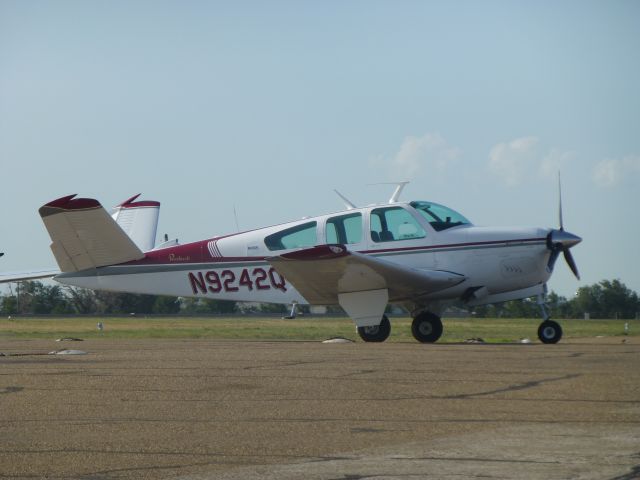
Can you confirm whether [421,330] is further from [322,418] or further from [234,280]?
[322,418]

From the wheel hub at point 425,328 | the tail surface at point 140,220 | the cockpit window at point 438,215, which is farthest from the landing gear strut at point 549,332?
the tail surface at point 140,220

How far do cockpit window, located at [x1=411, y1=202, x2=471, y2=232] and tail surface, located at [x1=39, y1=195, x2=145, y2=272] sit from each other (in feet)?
20.4

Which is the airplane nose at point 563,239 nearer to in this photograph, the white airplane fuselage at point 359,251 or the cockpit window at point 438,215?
the white airplane fuselage at point 359,251

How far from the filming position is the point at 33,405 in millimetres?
8797

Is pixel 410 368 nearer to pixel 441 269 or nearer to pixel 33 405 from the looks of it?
pixel 33 405

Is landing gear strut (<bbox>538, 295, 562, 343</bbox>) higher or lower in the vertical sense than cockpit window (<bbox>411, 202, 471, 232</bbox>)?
lower

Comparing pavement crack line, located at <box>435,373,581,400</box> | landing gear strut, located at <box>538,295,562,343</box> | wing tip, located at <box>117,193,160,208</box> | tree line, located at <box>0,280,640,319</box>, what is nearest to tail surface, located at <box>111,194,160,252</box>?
wing tip, located at <box>117,193,160,208</box>

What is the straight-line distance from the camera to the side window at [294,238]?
63.9ft

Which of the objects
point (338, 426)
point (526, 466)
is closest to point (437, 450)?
point (526, 466)

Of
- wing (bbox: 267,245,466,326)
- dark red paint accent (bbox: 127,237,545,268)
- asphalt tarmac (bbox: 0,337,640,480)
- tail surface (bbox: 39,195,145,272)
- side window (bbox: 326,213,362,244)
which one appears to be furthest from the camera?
tail surface (bbox: 39,195,145,272)

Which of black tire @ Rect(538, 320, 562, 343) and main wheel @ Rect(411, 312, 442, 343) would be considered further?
main wheel @ Rect(411, 312, 442, 343)

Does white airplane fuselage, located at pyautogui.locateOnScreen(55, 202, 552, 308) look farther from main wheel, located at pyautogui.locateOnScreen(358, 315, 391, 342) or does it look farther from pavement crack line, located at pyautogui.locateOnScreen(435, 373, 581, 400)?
pavement crack line, located at pyautogui.locateOnScreen(435, 373, 581, 400)

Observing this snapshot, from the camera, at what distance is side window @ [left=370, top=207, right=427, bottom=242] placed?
19.0 m

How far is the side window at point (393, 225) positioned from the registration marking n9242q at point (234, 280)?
2153 millimetres
